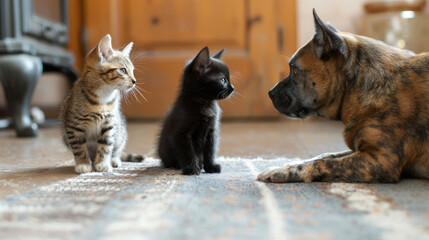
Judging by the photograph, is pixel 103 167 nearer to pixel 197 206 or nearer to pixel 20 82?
pixel 197 206

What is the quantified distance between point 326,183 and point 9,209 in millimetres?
878

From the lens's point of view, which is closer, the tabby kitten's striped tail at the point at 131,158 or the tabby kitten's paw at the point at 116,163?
the tabby kitten's paw at the point at 116,163

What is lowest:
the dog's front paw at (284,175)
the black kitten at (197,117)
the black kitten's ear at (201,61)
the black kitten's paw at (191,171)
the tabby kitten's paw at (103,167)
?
the tabby kitten's paw at (103,167)

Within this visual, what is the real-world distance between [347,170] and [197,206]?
1.78 ft

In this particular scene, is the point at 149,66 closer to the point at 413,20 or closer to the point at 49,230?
the point at 413,20

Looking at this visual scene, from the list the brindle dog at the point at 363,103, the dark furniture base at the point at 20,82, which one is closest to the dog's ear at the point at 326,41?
the brindle dog at the point at 363,103

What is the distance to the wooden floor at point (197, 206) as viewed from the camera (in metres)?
0.87

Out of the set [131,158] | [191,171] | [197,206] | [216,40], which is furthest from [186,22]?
[197,206]

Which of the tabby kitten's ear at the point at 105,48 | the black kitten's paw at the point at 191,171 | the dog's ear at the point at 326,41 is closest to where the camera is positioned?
the dog's ear at the point at 326,41

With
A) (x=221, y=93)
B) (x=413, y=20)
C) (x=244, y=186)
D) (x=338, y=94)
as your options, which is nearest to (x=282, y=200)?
(x=244, y=186)

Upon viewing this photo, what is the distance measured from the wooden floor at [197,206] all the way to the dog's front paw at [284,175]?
0.05m

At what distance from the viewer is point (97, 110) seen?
174cm

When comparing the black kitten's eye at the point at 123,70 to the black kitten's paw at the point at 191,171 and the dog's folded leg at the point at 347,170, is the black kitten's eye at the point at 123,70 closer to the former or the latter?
the black kitten's paw at the point at 191,171

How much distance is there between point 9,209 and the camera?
105 cm
